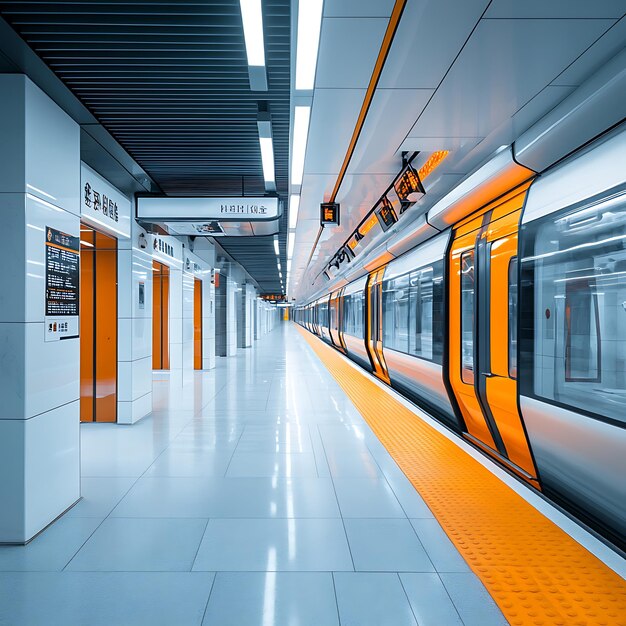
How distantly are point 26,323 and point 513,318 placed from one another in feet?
→ 11.3

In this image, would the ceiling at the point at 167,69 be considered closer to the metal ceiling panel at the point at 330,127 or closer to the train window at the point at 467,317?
the metal ceiling panel at the point at 330,127

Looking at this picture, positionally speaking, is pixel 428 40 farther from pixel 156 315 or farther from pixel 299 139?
pixel 156 315

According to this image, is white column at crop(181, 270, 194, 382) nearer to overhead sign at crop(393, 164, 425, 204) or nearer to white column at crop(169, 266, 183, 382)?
white column at crop(169, 266, 183, 382)

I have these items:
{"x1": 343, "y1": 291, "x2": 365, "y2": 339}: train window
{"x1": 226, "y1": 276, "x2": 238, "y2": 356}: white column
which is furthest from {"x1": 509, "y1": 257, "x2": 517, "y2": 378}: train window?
{"x1": 226, "y1": 276, "x2": 238, "y2": 356}: white column

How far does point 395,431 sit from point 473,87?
3.58 metres

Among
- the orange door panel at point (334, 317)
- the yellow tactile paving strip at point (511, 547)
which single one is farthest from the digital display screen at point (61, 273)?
the orange door panel at point (334, 317)

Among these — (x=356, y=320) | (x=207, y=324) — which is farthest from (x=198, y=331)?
(x=356, y=320)

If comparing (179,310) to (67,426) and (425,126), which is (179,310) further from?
(425,126)

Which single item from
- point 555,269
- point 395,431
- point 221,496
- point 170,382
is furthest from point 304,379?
point 555,269

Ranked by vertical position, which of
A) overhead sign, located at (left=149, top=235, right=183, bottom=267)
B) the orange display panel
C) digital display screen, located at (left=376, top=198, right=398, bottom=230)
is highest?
the orange display panel

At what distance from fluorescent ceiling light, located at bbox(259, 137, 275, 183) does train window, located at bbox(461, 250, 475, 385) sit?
2142 millimetres

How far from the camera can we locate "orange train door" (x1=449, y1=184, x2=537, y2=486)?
383 cm

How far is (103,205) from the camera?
525 cm

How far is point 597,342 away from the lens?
285 centimetres
